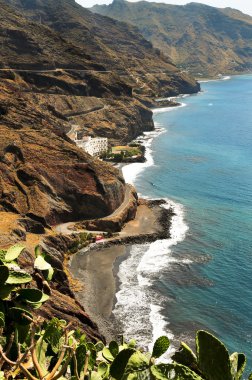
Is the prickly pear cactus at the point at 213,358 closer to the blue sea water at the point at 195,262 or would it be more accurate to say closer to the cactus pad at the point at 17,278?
the cactus pad at the point at 17,278

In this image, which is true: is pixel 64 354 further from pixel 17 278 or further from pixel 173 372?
pixel 173 372

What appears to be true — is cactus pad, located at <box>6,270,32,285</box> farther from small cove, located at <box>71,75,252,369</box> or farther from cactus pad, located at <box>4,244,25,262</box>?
small cove, located at <box>71,75,252,369</box>

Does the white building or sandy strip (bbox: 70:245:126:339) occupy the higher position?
the white building

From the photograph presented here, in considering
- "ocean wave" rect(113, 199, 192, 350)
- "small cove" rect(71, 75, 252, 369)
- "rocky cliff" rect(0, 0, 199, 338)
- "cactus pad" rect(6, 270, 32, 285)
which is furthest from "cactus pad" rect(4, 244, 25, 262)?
"small cove" rect(71, 75, 252, 369)

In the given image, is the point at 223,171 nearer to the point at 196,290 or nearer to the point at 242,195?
the point at 242,195

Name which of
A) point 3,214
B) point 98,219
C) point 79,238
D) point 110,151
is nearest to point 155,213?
point 98,219

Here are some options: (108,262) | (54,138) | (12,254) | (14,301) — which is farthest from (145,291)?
(14,301)
